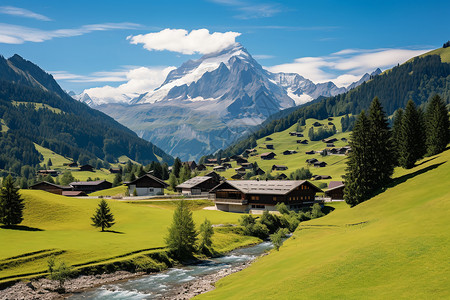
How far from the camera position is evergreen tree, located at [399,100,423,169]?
8362 centimetres

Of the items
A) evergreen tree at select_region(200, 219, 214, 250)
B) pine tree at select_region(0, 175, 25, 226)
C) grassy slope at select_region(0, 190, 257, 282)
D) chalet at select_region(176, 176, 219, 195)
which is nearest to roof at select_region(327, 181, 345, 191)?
grassy slope at select_region(0, 190, 257, 282)

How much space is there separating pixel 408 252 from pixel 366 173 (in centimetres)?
4614

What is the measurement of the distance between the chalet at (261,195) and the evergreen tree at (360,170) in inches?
1040

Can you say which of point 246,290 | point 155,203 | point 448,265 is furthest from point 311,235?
point 155,203

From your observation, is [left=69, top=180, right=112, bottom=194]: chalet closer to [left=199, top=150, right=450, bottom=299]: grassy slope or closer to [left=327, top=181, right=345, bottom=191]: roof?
[left=327, top=181, right=345, bottom=191]: roof

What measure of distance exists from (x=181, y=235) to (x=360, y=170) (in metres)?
38.7

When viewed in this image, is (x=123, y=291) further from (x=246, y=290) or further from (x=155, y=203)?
(x=155, y=203)

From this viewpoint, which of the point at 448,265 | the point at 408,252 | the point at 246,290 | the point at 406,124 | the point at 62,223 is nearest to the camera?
the point at 448,265

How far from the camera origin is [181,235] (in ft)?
202

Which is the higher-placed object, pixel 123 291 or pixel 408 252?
pixel 408 252

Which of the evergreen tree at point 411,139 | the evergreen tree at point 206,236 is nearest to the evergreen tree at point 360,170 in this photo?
the evergreen tree at point 411,139

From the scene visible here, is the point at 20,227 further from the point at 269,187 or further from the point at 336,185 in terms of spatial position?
the point at 336,185

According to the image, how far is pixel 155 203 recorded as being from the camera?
11031cm

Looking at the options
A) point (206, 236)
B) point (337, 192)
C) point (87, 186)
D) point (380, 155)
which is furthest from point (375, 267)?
point (87, 186)
